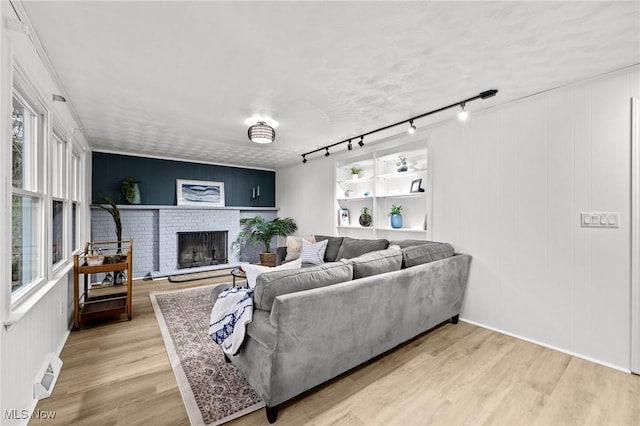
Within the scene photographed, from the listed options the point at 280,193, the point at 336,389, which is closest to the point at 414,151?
the point at 336,389

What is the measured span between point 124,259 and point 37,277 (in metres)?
1.33

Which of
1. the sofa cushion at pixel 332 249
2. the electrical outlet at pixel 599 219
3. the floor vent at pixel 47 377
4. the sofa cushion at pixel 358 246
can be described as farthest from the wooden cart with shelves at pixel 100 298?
the electrical outlet at pixel 599 219

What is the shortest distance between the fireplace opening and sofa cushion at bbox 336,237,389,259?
10.1 ft

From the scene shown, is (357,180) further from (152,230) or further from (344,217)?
(152,230)

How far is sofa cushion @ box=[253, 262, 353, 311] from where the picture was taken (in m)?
1.77

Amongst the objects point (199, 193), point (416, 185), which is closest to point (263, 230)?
point (199, 193)

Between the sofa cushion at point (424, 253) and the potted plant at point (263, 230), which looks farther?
the potted plant at point (263, 230)

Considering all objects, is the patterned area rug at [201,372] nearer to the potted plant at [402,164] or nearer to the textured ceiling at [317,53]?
the textured ceiling at [317,53]

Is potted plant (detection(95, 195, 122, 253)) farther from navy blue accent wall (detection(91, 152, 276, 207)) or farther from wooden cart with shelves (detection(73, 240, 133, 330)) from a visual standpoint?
wooden cart with shelves (detection(73, 240, 133, 330))

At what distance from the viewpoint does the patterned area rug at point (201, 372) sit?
5.90 ft

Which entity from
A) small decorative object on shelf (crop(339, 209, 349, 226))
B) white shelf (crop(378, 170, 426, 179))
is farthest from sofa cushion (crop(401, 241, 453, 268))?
small decorative object on shelf (crop(339, 209, 349, 226))

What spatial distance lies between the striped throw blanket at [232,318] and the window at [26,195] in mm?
1241

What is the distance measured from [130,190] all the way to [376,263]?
4.91 m

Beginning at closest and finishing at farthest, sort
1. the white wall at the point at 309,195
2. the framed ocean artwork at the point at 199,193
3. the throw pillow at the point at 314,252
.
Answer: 1. the throw pillow at the point at 314,252
2. the white wall at the point at 309,195
3. the framed ocean artwork at the point at 199,193
